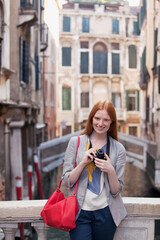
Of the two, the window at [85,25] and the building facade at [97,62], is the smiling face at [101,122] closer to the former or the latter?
the building facade at [97,62]

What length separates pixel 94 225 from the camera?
1.56 meters

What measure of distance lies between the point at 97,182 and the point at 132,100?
16.6m

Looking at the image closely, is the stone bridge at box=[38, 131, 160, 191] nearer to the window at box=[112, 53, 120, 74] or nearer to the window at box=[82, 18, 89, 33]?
the window at box=[112, 53, 120, 74]

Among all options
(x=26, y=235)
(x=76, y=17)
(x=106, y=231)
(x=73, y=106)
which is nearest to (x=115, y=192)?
(x=106, y=231)

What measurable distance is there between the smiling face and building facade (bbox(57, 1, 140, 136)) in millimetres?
15401

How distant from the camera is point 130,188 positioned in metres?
8.76

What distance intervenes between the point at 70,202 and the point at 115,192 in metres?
0.23

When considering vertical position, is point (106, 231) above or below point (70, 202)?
below

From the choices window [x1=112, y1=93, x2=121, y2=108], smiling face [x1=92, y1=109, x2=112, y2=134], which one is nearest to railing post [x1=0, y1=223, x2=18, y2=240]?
smiling face [x1=92, y1=109, x2=112, y2=134]

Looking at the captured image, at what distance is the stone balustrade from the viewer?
5.67 ft

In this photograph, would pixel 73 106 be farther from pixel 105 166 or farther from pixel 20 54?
pixel 105 166

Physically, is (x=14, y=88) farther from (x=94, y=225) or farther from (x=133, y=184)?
(x=133, y=184)

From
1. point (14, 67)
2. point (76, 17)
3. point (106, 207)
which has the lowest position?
point (106, 207)

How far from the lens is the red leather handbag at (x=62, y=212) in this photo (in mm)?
1495
